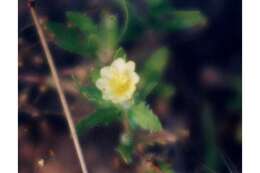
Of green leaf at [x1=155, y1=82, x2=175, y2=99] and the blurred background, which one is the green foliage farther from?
green leaf at [x1=155, y1=82, x2=175, y2=99]

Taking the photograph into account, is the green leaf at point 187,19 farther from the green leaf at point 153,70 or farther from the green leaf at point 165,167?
the green leaf at point 165,167

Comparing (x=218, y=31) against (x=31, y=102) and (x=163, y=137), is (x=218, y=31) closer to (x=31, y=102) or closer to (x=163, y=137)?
(x=163, y=137)

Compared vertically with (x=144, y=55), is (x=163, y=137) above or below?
below

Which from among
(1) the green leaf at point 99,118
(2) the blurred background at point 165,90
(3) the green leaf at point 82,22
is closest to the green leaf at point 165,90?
(2) the blurred background at point 165,90

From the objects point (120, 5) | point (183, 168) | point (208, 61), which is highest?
point (120, 5)
